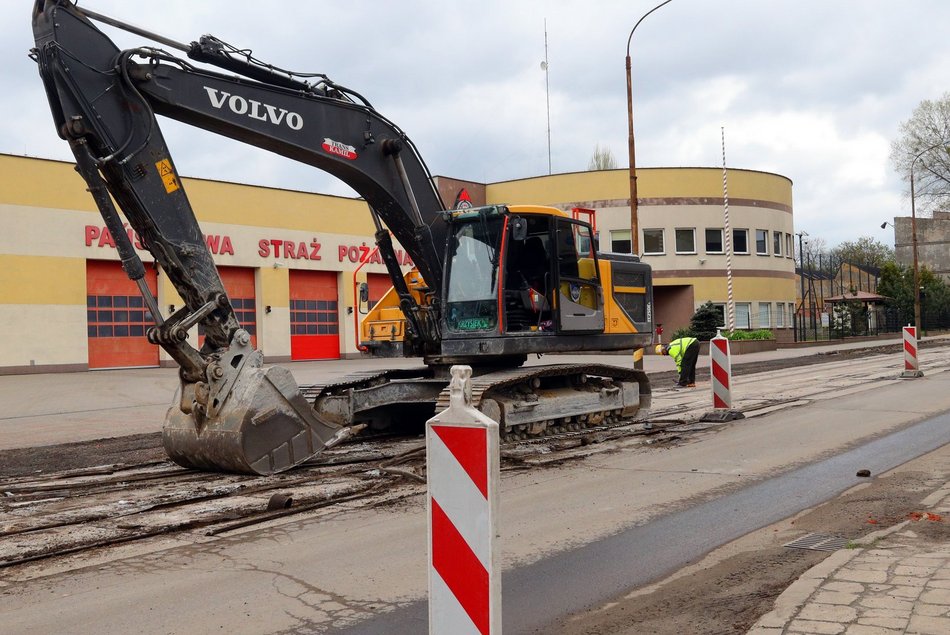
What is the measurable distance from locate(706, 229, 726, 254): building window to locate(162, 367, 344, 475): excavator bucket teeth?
3987cm

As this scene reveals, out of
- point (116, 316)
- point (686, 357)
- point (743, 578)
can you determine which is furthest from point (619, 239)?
point (743, 578)

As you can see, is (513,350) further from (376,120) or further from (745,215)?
(745,215)

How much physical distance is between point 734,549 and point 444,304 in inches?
235

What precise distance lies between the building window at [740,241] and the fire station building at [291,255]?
72 mm

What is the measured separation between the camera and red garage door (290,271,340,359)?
4012 cm

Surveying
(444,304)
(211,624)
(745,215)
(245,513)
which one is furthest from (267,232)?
(211,624)

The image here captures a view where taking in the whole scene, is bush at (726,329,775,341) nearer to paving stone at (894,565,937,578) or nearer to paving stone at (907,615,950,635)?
paving stone at (894,565,937,578)

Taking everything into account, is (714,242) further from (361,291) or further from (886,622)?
(886,622)

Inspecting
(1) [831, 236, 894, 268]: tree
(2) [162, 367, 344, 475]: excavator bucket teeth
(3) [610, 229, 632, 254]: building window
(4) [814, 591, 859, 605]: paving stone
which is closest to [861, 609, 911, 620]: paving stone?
(4) [814, 591, 859, 605]: paving stone

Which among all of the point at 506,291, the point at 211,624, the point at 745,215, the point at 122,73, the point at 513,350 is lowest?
the point at 211,624

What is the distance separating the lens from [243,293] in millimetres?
38219

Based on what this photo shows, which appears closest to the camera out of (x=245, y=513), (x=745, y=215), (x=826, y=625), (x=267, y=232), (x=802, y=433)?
(x=826, y=625)

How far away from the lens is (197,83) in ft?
30.7

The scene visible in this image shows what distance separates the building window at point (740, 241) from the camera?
47875 millimetres
